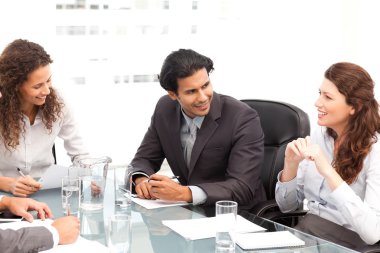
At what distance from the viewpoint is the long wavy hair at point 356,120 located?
2.68 m

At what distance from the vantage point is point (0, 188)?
2992mm

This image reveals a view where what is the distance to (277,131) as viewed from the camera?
3.32 m

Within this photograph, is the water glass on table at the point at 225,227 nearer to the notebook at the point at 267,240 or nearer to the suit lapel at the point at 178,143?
the notebook at the point at 267,240

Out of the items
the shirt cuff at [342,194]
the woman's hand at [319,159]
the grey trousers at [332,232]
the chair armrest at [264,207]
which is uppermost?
the woman's hand at [319,159]

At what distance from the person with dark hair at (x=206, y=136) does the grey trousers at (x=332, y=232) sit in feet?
1.26

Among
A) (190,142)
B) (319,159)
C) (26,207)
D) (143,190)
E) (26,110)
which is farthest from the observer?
(26,110)

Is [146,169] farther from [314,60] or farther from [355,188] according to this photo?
[314,60]

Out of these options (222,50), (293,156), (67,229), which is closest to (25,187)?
(67,229)

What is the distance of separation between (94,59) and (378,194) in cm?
298

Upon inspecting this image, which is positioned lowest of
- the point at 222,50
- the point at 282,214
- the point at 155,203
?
the point at 282,214

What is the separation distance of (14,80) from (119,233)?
5.01 feet

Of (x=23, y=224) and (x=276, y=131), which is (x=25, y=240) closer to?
(x=23, y=224)

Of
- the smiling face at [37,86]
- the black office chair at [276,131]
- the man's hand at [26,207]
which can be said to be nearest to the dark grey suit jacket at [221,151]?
the black office chair at [276,131]

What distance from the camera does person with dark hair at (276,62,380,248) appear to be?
254cm
